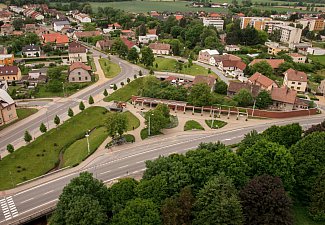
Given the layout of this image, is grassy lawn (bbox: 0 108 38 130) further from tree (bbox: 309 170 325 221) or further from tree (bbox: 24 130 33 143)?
tree (bbox: 309 170 325 221)

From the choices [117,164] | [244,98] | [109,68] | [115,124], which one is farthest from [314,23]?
[117,164]

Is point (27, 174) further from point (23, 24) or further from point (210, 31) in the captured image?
point (23, 24)

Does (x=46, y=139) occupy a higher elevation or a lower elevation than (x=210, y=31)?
lower

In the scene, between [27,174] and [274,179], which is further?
[27,174]

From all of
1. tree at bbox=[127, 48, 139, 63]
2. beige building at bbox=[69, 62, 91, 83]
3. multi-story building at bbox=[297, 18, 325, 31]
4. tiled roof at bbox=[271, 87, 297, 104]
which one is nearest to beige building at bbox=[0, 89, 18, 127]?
beige building at bbox=[69, 62, 91, 83]

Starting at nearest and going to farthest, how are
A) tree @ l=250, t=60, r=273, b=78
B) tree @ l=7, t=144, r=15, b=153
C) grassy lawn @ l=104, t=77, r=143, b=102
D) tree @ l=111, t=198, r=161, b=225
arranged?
tree @ l=111, t=198, r=161, b=225 < tree @ l=7, t=144, r=15, b=153 < grassy lawn @ l=104, t=77, r=143, b=102 < tree @ l=250, t=60, r=273, b=78

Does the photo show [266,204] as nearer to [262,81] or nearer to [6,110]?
[6,110]

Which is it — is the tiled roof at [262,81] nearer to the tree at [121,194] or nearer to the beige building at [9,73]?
the tree at [121,194]

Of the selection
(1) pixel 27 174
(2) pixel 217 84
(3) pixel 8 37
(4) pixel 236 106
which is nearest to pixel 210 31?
(2) pixel 217 84
